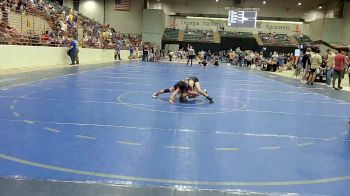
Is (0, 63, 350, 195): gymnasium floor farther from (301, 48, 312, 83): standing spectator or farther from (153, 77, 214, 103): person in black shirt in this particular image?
(301, 48, 312, 83): standing spectator

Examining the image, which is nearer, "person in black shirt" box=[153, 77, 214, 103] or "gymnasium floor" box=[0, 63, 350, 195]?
"gymnasium floor" box=[0, 63, 350, 195]

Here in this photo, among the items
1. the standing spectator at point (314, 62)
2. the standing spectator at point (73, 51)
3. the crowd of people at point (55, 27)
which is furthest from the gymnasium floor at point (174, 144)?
the standing spectator at point (73, 51)

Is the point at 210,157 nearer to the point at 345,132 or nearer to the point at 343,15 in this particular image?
the point at 345,132

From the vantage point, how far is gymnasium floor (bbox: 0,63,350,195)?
3.94 metres

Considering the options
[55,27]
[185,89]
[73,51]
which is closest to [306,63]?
[185,89]

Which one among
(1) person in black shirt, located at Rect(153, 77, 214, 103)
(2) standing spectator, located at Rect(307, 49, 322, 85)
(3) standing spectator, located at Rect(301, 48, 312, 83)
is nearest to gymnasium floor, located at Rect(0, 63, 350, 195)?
(1) person in black shirt, located at Rect(153, 77, 214, 103)

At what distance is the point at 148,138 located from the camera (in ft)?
18.0

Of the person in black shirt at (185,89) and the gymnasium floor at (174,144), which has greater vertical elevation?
the person in black shirt at (185,89)

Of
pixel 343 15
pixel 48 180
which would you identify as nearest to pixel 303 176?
pixel 48 180

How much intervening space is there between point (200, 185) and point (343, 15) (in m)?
51.3

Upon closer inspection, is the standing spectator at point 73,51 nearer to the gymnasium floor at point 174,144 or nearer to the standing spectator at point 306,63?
the standing spectator at point 306,63

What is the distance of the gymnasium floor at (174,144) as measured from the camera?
3936mm

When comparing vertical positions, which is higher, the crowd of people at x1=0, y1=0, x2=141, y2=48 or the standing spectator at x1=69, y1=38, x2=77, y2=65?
the crowd of people at x1=0, y1=0, x2=141, y2=48

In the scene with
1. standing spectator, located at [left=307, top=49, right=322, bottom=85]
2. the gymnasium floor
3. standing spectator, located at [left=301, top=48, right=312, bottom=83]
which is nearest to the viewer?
the gymnasium floor
